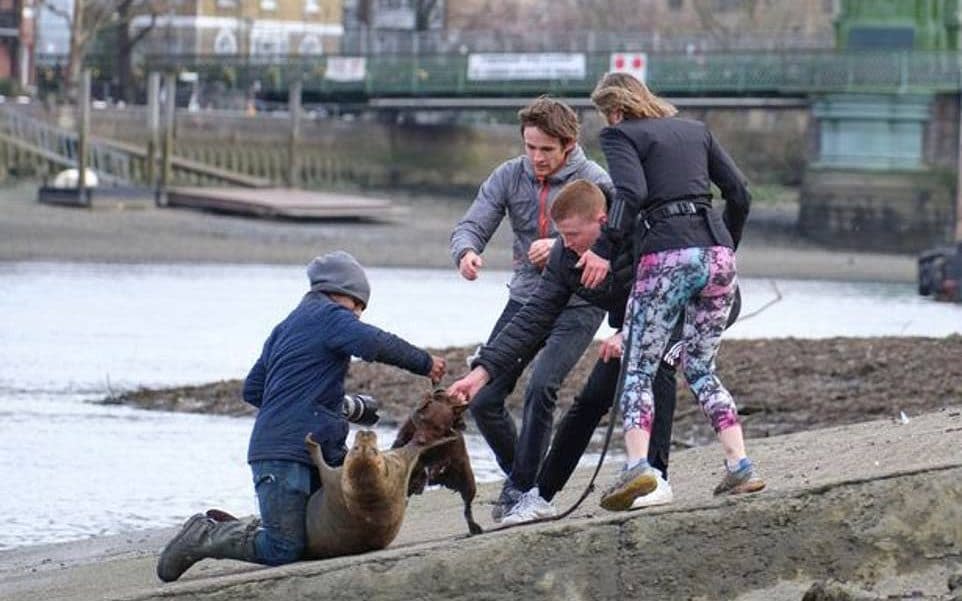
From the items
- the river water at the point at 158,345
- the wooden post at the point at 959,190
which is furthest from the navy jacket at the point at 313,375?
the wooden post at the point at 959,190

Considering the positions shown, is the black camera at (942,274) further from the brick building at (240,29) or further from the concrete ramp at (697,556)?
the brick building at (240,29)

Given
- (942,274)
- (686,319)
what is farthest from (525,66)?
(686,319)

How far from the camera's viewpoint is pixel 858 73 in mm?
64312

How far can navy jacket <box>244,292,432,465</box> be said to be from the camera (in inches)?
Result: 330

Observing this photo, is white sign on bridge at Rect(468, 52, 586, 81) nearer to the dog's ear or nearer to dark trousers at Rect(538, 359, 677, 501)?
dark trousers at Rect(538, 359, 677, 501)

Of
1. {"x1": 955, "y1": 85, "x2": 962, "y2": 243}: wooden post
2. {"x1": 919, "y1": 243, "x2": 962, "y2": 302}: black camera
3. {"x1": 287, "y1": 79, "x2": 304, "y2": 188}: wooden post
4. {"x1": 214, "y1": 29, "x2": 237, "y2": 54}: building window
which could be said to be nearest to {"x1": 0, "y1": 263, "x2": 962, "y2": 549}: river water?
{"x1": 919, "y1": 243, "x2": 962, "y2": 302}: black camera

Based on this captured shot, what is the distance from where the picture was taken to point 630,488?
27.7 ft

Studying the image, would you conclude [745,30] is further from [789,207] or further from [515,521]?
[515,521]

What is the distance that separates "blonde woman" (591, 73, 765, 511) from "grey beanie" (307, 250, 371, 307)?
32.6 inches

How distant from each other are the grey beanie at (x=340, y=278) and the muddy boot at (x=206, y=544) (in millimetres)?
874

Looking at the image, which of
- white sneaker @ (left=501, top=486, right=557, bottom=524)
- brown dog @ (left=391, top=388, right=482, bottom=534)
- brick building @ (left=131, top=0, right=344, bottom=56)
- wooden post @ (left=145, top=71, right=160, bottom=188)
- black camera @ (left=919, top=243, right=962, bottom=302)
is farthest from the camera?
brick building @ (left=131, top=0, right=344, bottom=56)

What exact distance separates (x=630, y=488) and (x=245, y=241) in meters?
41.3

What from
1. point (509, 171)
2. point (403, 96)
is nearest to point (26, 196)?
point (403, 96)

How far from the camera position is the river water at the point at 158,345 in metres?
13.7
